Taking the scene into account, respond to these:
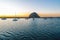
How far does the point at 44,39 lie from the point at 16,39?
6.07 metres

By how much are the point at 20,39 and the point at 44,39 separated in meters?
5.20

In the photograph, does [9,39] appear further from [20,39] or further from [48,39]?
[48,39]

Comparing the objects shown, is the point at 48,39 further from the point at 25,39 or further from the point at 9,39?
the point at 9,39

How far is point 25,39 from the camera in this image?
28.5 m

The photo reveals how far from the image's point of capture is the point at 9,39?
93.0ft

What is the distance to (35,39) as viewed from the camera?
93.9 ft

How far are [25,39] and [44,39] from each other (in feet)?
13.5

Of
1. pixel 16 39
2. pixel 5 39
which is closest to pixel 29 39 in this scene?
pixel 16 39

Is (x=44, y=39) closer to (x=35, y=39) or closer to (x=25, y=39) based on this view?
(x=35, y=39)

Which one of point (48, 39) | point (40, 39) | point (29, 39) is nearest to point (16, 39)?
point (29, 39)

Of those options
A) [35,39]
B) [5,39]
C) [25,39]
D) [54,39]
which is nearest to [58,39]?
[54,39]

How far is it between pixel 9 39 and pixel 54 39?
9761 millimetres

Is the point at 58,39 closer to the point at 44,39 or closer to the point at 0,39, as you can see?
the point at 44,39

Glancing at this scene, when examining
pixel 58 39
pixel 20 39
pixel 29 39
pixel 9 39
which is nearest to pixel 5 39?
pixel 9 39
